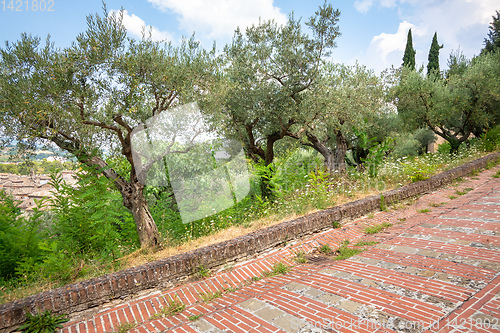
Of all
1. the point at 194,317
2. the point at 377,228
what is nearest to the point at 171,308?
the point at 194,317

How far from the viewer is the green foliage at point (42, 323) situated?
271 centimetres

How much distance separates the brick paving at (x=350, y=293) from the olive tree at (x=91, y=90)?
2.41m

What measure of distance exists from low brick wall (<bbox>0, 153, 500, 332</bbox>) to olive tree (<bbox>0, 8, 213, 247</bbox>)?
1.99 metres

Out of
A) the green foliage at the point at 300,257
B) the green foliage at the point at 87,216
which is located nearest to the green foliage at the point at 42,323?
the green foliage at the point at 87,216

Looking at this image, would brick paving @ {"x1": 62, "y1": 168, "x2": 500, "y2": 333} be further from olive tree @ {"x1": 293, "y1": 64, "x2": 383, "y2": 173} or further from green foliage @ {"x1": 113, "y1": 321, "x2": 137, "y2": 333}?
olive tree @ {"x1": 293, "y1": 64, "x2": 383, "y2": 173}

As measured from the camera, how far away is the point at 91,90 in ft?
16.2

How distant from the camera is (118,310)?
3148 millimetres

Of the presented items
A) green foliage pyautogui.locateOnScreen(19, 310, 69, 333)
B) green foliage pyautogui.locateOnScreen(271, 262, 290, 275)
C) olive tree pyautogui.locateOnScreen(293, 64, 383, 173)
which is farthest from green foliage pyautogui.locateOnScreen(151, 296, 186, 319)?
olive tree pyautogui.locateOnScreen(293, 64, 383, 173)

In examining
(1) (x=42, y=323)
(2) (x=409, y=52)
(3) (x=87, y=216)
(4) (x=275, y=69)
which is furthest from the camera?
(2) (x=409, y=52)

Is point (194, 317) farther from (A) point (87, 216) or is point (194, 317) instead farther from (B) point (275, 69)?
(B) point (275, 69)

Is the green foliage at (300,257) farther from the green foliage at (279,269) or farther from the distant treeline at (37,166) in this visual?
the distant treeline at (37,166)

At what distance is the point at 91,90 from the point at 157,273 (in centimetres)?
350

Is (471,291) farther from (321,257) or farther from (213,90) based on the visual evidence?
(213,90)

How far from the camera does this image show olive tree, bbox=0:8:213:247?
4488 millimetres
